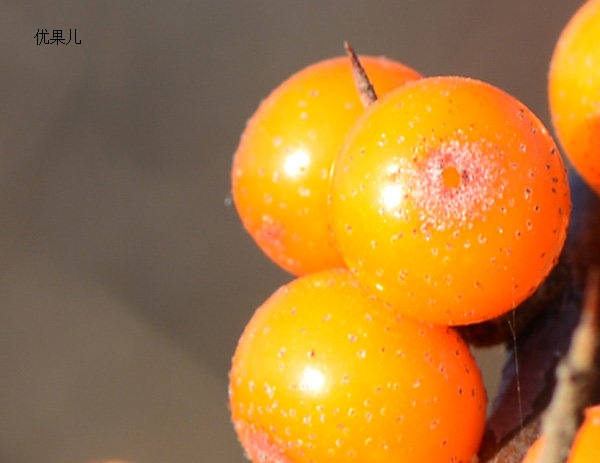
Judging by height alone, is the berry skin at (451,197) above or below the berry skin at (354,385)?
above

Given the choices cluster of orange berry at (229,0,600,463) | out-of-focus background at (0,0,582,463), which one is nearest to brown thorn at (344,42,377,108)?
cluster of orange berry at (229,0,600,463)

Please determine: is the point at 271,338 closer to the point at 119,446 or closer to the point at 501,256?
the point at 501,256
